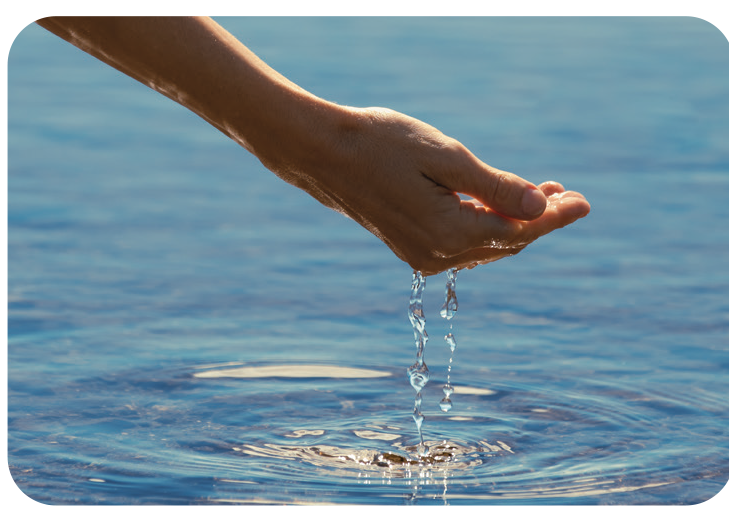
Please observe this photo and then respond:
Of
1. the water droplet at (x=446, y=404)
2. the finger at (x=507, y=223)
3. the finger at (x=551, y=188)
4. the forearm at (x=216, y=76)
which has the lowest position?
the water droplet at (x=446, y=404)

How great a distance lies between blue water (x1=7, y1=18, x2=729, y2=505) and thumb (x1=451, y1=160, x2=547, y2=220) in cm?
89

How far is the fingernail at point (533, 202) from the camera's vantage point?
383cm

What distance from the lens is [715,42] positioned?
41.7 feet

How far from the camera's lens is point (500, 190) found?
3818 mm

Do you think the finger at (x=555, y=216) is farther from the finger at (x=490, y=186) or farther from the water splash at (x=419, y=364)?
the water splash at (x=419, y=364)

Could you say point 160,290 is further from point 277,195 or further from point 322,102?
point 322,102

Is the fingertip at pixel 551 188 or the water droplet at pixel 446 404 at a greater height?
the fingertip at pixel 551 188

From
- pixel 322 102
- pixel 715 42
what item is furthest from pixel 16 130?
pixel 715 42

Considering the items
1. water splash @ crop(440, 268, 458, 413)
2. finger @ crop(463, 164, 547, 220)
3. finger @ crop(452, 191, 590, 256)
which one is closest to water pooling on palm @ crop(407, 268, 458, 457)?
water splash @ crop(440, 268, 458, 413)

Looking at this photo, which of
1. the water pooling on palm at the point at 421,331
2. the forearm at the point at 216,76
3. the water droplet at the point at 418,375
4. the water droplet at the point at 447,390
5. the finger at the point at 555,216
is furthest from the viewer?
the water droplet at the point at 447,390

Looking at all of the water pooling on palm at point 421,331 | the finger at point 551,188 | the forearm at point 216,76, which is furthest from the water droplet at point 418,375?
the forearm at point 216,76

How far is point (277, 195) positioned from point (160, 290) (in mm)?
1903

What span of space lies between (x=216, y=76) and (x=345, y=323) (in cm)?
203

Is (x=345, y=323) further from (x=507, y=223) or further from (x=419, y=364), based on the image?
(x=507, y=223)
